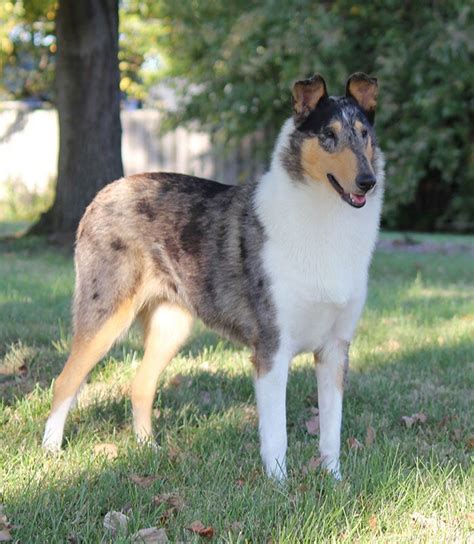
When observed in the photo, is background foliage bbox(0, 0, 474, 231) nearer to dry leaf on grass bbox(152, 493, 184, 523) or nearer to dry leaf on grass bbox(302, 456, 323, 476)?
dry leaf on grass bbox(302, 456, 323, 476)

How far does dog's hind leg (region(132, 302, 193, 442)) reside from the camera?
473 centimetres

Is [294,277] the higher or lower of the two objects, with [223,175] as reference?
higher

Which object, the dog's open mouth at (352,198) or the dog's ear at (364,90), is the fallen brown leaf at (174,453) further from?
the dog's ear at (364,90)

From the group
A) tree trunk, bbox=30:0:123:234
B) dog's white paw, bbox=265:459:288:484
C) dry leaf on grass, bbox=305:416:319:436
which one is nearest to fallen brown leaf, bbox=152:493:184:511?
dog's white paw, bbox=265:459:288:484

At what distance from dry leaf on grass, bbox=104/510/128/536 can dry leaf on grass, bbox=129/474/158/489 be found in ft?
1.13

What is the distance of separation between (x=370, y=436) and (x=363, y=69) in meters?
13.2

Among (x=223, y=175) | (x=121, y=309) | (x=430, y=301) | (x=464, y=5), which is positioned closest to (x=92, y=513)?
(x=121, y=309)

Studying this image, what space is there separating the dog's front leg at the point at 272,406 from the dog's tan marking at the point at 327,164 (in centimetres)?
84

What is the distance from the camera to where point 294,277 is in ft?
13.2

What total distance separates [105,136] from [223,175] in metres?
9.07

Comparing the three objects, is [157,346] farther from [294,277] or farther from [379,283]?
[379,283]

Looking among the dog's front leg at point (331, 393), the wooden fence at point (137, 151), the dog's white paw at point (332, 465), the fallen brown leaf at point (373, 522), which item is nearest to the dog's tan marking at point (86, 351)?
the dog's front leg at point (331, 393)

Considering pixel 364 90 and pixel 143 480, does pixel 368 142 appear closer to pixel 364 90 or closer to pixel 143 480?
pixel 364 90

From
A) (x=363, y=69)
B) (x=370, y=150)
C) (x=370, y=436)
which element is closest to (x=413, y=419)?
(x=370, y=436)
